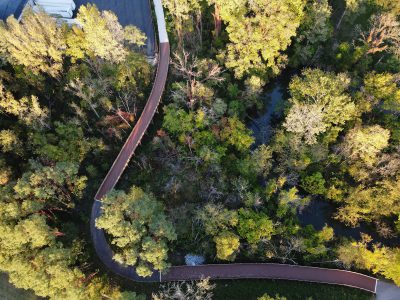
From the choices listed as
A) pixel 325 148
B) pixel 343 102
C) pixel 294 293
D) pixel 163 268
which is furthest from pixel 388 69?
Result: pixel 163 268

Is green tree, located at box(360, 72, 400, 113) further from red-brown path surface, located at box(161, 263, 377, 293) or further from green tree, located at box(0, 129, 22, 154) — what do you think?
green tree, located at box(0, 129, 22, 154)

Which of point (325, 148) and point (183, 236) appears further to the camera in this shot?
point (325, 148)

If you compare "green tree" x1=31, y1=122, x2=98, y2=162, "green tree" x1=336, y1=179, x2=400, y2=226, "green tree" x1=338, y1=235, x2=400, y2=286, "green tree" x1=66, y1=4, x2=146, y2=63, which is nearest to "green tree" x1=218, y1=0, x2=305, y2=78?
"green tree" x1=66, y1=4, x2=146, y2=63

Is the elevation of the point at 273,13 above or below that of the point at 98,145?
above

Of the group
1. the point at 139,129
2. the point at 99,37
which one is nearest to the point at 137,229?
the point at 139,129

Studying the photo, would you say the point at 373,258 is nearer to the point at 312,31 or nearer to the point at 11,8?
the point at 312,31

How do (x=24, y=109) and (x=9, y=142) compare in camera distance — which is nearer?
(x=9, y=142)

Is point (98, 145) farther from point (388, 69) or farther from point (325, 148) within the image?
point (388, 69)
